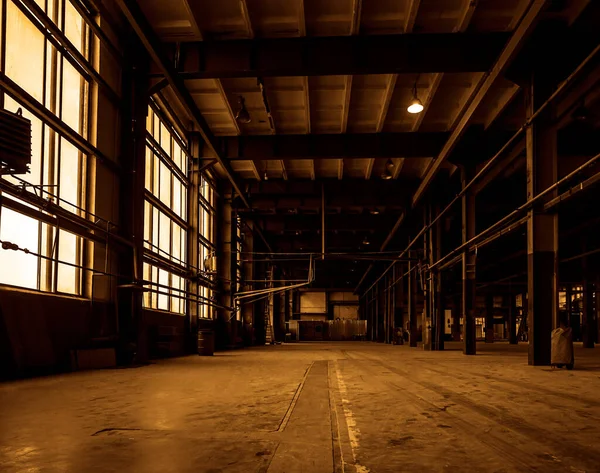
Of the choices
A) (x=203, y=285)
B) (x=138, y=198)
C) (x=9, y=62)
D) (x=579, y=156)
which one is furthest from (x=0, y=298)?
(x=579, y=156)

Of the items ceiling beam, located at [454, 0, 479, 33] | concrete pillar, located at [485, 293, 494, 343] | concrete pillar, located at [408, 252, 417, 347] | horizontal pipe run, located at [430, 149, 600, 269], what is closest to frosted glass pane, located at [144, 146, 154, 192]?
ceiling beam, located at [454, 0, 479, 33]

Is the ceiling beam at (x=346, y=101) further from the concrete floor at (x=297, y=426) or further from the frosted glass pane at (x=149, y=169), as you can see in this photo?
the concrete floor at (x=297, y=426)

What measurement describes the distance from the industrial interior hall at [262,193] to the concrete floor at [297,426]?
32 millimetres

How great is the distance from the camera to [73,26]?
11.3 metres

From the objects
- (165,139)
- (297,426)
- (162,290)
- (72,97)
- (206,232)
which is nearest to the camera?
(297,426)

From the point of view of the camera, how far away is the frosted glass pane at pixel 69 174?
10.8 m

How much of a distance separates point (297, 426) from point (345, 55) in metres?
9.87

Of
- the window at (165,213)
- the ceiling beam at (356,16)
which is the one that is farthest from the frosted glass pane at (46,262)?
the ceiling beam at (356,16)

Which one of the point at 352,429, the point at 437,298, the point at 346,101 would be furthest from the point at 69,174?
the point at 437,298

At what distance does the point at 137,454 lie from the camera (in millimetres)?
3717

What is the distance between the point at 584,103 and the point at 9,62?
11.8 metres

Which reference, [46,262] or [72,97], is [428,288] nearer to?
[72,97]

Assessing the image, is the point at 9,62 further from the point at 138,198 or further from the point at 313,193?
the point at 313,193

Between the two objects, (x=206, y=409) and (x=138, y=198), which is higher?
(x=138, y=198)
